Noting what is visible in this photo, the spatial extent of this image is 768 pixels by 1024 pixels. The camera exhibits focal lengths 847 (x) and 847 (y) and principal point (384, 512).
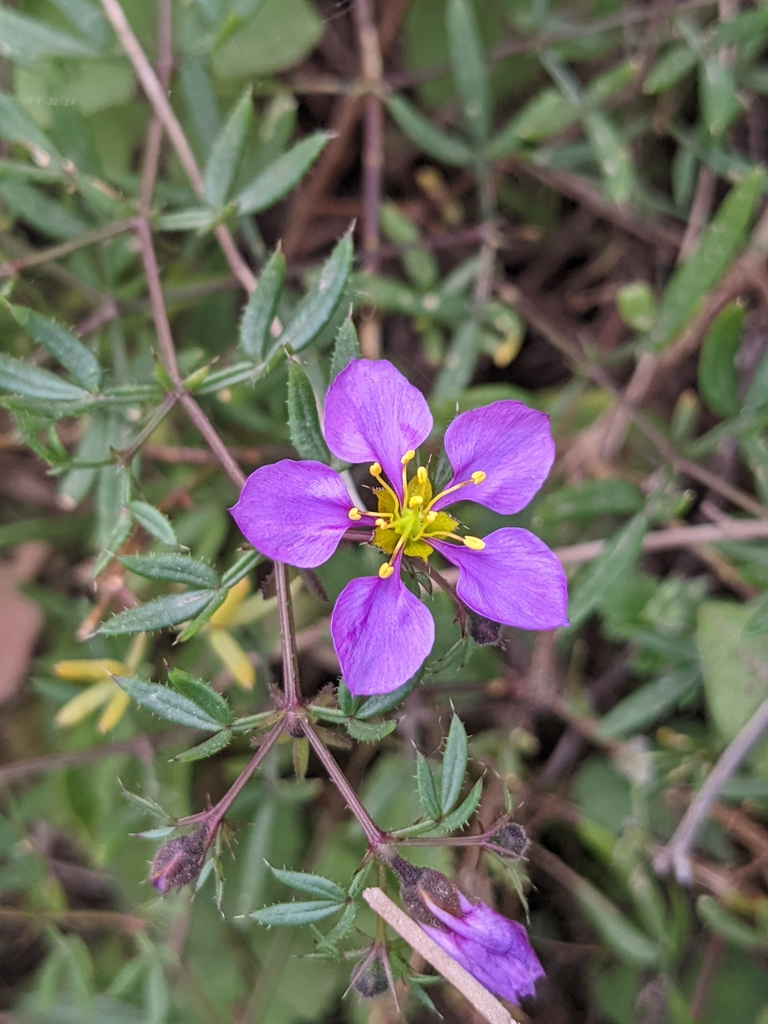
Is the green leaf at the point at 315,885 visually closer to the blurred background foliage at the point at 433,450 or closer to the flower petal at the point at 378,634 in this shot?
the flower petal at the point at 378,634

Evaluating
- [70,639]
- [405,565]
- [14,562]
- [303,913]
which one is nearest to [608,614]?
[405,565]

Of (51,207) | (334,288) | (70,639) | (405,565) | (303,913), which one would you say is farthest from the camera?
(70,639)

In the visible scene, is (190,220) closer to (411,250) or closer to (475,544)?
(411,250)

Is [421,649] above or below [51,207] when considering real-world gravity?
below


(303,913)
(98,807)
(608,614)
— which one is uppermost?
(303,913)

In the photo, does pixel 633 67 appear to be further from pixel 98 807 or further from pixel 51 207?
pixel 98 807

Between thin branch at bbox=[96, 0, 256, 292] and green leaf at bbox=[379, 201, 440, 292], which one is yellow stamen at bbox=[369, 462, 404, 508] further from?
green leaf at bbox=[379, 201, 440, 292]
